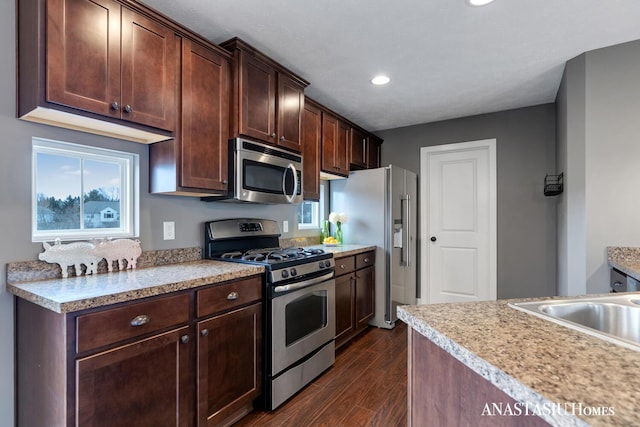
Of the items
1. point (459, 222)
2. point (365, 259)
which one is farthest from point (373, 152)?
point (365, 259)

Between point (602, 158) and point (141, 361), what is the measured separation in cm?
316

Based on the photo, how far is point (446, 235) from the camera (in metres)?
3.99

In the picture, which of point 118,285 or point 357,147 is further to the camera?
point 357,147

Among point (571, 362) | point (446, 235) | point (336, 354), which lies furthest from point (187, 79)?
point (446, 235)

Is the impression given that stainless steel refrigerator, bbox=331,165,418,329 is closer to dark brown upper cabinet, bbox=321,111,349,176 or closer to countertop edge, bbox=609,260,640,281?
dark brown upper cabinet, bbox=321,111,349,176

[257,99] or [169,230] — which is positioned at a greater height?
[257,99]

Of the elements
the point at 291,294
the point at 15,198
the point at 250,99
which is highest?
the point at 250,99

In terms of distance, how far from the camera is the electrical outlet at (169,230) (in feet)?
6.84

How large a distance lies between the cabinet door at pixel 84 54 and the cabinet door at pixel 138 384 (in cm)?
112

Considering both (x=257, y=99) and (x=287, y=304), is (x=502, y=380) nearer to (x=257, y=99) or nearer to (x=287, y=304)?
(x=287, y=304)

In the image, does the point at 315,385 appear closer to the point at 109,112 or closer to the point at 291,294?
the point at 291,294

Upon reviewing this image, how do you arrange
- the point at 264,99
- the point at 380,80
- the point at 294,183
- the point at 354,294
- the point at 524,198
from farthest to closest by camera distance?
1. the point at 524,198
2. the point at 354,294
3. the point at 380,80
4. the point at 294,183
5. the point at 264,99

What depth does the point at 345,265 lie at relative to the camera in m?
2.94

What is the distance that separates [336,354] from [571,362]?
240 cm
